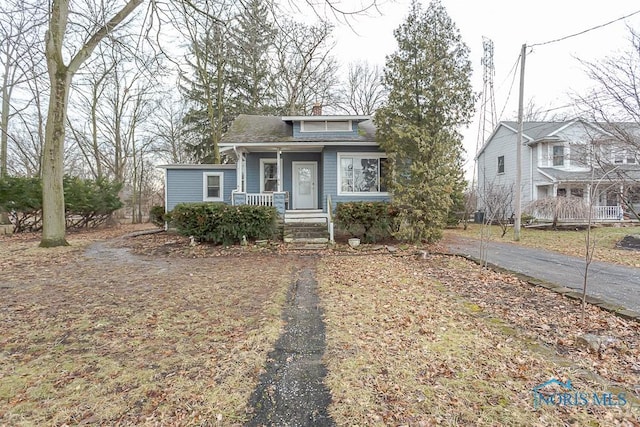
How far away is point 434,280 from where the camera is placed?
20.7 feet

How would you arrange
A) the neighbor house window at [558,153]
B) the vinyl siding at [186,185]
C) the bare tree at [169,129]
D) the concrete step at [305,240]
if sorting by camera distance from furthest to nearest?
the bare tree at [169,129] → the neighbor house window at [558,153] → the vinyl siding at [186,185] → the concrete step at [305,240]

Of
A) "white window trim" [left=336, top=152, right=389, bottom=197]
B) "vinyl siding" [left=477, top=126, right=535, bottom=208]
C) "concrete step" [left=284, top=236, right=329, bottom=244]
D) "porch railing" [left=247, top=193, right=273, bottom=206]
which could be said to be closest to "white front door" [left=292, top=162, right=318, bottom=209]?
"white window trim" [left=336, top=152, right=389, bottom=197]

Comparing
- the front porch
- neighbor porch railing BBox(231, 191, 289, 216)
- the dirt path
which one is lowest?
the dirt path

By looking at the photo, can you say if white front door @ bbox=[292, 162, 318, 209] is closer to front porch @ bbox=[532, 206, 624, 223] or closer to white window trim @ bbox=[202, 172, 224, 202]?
white window trim @ bbox=[202, 172, 224, 202]

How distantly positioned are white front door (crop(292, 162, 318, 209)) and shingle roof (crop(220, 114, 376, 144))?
4.44 ft

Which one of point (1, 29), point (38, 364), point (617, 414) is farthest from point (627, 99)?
point (1, 29)

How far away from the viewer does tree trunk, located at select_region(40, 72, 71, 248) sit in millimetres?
9797

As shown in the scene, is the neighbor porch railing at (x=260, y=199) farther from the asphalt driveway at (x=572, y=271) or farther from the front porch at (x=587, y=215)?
the front porch at (x=587, y=215)

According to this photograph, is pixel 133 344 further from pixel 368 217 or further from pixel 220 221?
pixel 368 217

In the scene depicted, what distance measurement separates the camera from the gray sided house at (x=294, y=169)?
459 inches

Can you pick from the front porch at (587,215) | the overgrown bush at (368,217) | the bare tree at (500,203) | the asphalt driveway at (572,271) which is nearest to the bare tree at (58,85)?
the overgrown bush at (368,217)

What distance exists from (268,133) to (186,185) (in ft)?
14.2

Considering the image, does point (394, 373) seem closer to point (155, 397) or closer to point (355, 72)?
point (155, 397)

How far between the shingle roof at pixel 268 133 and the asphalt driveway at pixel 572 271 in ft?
18.2
